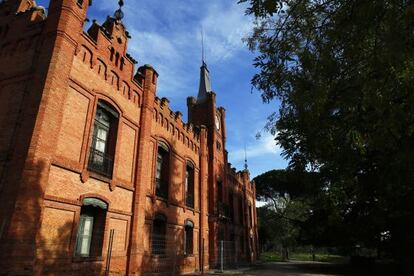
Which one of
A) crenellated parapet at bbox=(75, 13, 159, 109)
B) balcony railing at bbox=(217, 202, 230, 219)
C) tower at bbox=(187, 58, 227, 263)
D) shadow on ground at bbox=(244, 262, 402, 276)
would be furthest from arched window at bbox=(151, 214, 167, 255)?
balcony railing at bbox=(217, 202, 230, 219)

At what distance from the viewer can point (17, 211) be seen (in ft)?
25.6

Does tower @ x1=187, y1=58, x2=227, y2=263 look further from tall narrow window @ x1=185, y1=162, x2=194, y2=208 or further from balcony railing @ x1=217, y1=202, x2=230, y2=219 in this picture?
tall narrow window @ x1=185, y1=162, x2=194, y2=208

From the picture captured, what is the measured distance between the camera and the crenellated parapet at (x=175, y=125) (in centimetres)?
1587

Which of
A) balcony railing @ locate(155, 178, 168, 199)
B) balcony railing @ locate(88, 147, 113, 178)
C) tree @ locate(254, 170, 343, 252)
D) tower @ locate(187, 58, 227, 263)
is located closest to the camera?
balcony railing @ locate(88, 147, 113, 178)

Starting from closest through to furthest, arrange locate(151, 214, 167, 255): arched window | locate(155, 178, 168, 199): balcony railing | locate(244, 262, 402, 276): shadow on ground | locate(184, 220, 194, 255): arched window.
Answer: locate(151, 214, 167, 255): arched window < locate(155, 178, 168, 199): balcony railing < locate(184, 220, 194, 255): arched window < locate(244, 262, 402, 276): shadow on ground

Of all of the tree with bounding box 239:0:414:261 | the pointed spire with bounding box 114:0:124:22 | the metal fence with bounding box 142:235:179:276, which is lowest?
the metal fence with bounding box 142:235:179:276

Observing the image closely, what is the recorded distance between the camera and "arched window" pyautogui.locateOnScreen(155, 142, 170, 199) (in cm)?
1563

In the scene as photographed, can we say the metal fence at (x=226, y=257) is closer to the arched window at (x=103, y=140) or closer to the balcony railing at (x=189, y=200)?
the balcony railing at (x=189, y=200)

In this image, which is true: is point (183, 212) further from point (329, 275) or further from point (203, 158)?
point (329, 275)

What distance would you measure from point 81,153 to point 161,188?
247 inches

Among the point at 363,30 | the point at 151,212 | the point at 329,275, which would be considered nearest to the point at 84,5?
the point at 151,212

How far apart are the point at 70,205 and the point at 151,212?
16.4ft

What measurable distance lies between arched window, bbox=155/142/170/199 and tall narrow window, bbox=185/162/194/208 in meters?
2.77

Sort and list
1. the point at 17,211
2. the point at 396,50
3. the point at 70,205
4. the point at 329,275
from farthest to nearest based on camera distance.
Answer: the point at 329,275 → the point at 70,205 → the point at 17,211 → the point at 396,50
